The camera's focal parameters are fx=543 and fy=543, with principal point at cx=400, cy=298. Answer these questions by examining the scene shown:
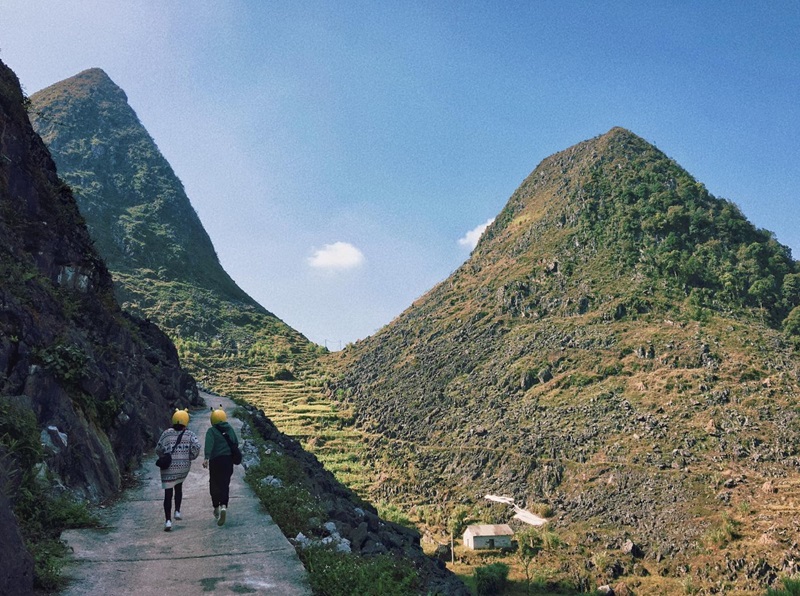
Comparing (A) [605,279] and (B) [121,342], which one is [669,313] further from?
(B) [121,342]

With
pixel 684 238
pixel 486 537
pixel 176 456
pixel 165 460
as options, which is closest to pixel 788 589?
pixel 486 537

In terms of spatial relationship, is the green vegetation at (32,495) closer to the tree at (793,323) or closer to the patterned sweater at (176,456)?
the patterned sweater at (176,456)

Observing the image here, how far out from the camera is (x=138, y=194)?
129250mm

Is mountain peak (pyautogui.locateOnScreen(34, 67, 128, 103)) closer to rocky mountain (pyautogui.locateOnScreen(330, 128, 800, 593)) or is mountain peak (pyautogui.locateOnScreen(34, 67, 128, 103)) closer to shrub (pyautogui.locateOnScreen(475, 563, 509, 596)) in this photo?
rocky mountain (pyautogui.locateOnScreen(330, 128, 800, 593))

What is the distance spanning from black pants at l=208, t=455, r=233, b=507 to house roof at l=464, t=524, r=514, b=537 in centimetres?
4286

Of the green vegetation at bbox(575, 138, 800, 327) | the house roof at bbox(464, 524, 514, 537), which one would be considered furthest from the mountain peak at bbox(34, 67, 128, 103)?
the house roof at bbox(464, 524, 514, 537)

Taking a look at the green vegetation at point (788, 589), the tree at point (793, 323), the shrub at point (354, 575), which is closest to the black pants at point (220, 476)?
the shrub at point (354, 575)

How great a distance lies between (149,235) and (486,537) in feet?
321

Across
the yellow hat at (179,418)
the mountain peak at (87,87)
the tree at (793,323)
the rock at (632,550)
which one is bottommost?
the rock at (632,550)

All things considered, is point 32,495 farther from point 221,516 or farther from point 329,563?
point 329,563

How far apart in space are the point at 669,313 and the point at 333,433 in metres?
49.1

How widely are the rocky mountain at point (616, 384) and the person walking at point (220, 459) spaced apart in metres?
40.2

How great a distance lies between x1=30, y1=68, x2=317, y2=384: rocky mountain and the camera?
94250 mm

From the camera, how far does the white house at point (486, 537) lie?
153 ft
